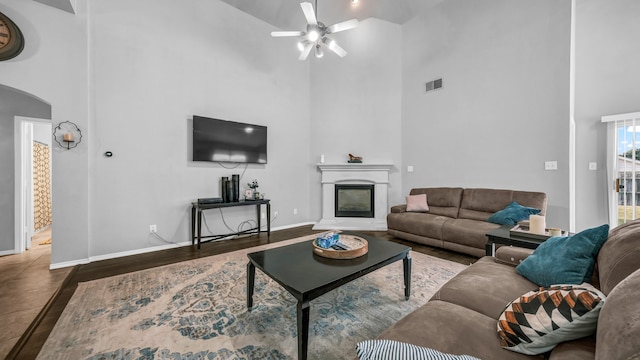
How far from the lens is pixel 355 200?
5.07 metres

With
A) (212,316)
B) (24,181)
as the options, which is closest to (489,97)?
(212,316)

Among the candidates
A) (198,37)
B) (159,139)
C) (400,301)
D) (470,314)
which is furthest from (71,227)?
(470,314)

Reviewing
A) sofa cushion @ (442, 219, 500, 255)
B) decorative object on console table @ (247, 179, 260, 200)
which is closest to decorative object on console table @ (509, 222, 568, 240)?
sofa cushion @ (442, 219, 500, 255)

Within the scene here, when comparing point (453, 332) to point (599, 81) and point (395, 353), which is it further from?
point (599, 81)

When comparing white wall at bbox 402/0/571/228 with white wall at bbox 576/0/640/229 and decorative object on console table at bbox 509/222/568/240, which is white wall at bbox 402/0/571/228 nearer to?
white wall at bbox 576/0/640/229

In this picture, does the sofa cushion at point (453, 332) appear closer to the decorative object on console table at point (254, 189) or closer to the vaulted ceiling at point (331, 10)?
the decorative object on console table at point (254, 189)

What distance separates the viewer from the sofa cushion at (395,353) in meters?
0.75

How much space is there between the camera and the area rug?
1.48 meters

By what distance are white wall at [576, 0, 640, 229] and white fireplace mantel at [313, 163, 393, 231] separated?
295 centimetres

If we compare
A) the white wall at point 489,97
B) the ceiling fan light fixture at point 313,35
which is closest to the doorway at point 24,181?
the ceiling fan light fixture at point 313,35

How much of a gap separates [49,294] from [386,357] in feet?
9.87

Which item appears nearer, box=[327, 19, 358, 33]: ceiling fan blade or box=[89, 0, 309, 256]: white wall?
box=[327, 19, 358, 33]: ceiling fan blade

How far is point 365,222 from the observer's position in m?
4.92

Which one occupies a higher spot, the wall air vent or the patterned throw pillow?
the wall air vent
